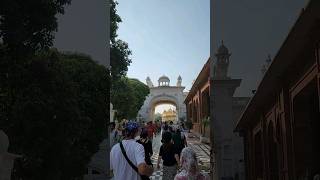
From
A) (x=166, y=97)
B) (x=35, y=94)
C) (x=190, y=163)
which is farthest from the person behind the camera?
(x=166, y=97)

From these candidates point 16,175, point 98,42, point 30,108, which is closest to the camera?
point 30,108

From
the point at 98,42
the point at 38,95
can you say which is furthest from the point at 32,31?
the point at 98,42

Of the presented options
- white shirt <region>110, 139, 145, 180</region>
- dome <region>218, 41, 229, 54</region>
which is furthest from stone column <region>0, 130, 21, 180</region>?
dome <region>218, 41, 229, 54</region>

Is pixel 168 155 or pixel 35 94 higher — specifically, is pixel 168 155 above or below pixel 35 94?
below

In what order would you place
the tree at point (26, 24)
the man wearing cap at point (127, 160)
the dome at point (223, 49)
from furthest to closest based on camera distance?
the dome at point (223, 49)
the tree at point (26, 24)
the man wearing cap at point (127, 160)

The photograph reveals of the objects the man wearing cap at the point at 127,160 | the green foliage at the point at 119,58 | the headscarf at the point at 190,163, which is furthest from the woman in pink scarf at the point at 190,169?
the green foliage at the point at 119,58

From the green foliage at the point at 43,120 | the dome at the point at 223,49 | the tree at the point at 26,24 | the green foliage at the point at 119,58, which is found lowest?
the green foliage at the point at 43,120

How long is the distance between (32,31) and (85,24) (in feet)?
24.5

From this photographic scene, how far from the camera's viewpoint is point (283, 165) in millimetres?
7992

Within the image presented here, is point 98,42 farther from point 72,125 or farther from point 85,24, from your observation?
point 72,125

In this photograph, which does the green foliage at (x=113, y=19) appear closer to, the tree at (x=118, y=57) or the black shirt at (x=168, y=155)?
the tree at (x=118, y=57)

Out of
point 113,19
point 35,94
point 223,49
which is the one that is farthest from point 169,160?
point 113,19

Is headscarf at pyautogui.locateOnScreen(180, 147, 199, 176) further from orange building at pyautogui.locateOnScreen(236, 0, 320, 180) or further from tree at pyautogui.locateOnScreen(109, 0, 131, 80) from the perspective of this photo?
tree at pyautogui.locateOnScreen(109, 0, 131, 80)

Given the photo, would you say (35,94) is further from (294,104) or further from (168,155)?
(294,104)
